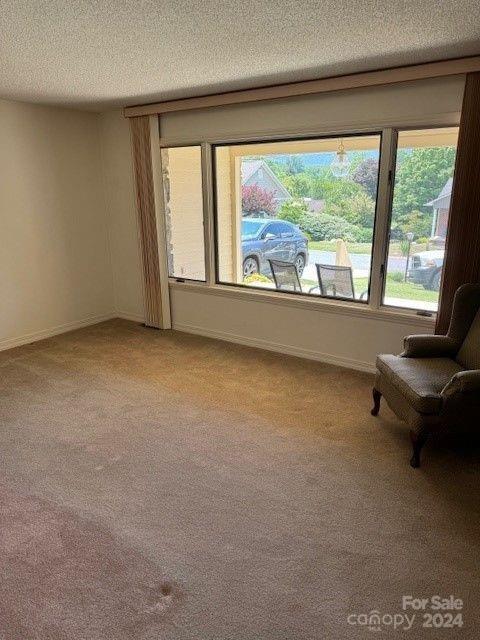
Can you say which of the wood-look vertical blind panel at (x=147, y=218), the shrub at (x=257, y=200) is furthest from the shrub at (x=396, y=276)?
the wood-look vertical blind panel at (x=147, y=218)

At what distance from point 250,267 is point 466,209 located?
2238 millimetres

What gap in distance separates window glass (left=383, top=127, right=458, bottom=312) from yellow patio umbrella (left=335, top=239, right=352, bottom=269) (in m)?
0.45

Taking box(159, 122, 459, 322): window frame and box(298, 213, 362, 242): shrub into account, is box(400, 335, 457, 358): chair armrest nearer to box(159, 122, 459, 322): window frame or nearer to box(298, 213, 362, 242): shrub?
box(159, 122, 459, 322): window frame

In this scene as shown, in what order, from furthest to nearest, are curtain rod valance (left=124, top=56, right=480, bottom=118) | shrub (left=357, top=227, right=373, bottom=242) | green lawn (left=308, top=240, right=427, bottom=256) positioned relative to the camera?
shrub (left=357, top=227, right=373, bottom=242) → green lawn (left=308, top=240, right=427, bottom=256) → curtain rod valance (left=124, top=56, right=480, bottom=118)

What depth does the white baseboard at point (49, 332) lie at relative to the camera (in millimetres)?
4625

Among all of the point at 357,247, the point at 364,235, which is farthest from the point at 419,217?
the point at 357,247

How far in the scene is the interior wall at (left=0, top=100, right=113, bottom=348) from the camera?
14.5 ft

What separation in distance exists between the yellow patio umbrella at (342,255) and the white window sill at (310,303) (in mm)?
377

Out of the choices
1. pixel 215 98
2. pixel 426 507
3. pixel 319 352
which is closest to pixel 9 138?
pixel 215 98

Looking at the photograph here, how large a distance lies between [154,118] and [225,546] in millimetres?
4130

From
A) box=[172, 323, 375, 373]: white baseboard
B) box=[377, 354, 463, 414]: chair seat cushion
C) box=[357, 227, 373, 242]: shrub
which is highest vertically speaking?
box=[357, 227, 373, 242]: shrub

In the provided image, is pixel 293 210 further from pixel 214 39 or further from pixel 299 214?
pixel 214 39

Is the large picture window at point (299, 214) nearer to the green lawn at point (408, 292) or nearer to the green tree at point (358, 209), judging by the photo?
the green tree at point (358, 209)

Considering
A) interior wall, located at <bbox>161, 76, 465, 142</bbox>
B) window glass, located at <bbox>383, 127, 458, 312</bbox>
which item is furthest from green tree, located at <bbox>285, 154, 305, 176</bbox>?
window glass, located at <bbox>383, 127, 458, 312</bbox>
